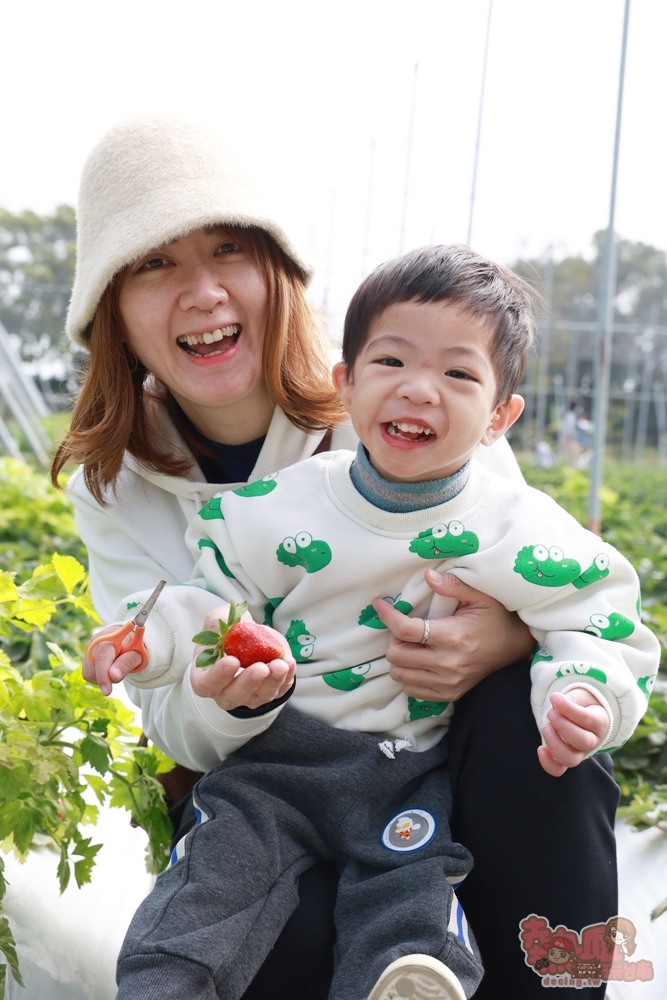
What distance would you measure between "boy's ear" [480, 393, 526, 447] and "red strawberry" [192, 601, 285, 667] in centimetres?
54

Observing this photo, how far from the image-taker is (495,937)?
4.72ft

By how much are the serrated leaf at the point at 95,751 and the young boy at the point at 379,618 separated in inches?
5.4

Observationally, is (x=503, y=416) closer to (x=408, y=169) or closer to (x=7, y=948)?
(x=7, y=948)

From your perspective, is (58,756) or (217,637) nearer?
(217,637)

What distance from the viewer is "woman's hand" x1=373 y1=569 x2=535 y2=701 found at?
1522 mm

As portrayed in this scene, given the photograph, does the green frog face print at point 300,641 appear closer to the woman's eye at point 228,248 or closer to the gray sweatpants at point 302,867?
the gray sweatpants at point 302,867

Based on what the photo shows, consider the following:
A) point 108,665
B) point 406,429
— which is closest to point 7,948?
point 108,665

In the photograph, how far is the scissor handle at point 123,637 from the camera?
4.63ft

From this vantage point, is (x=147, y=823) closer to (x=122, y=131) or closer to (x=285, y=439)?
(x=285, y=439)

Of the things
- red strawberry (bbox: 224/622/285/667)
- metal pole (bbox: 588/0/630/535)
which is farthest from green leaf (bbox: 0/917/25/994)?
metal pole (bbox: 588/0/630/535)

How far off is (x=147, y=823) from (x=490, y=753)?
64 cm

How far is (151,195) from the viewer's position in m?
1.76

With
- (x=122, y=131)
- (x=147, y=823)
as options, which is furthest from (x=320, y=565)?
(x=122, y=131)
